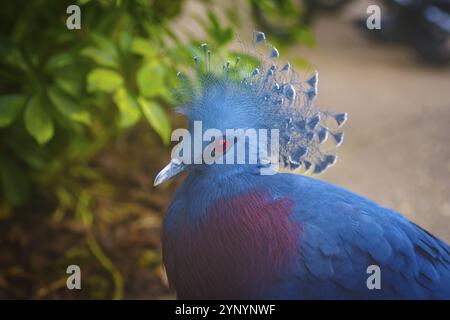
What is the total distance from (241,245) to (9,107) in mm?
1205

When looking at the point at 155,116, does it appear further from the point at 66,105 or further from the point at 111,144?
the point at 111,144

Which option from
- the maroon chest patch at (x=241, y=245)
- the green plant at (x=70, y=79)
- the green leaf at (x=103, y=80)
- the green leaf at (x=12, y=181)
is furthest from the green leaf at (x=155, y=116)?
the green leaf at (x=12, y=181)

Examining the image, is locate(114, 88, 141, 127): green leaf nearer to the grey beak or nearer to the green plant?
the green plant

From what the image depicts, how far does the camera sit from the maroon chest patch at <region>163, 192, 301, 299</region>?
74.7 inches

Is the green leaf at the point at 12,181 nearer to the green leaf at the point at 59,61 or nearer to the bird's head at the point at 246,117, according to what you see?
the green leaf at the point at 59,61

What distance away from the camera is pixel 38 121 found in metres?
2.45

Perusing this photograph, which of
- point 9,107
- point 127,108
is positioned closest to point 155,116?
point 127,108

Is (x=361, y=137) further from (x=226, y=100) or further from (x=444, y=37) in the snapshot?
(x=226, y=100)

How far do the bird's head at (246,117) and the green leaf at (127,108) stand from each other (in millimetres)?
449

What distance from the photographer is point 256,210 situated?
1.92 meters

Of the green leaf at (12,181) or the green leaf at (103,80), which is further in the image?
the green leaf at (12,181)

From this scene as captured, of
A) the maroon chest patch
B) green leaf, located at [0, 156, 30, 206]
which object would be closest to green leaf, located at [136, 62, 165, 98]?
the maroon chest patch

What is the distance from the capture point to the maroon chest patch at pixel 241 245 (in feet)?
6.22

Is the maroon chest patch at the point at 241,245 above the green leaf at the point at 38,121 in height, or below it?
below
